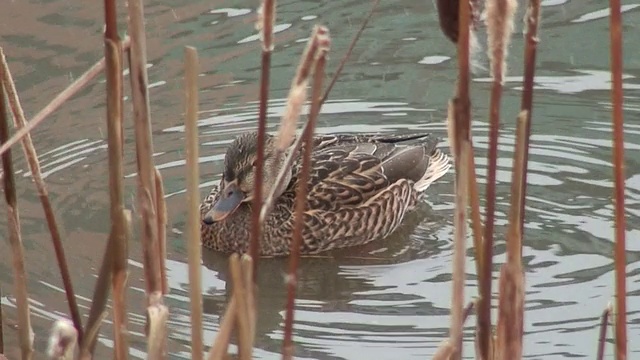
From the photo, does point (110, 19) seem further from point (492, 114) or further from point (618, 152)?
point (618, 152)

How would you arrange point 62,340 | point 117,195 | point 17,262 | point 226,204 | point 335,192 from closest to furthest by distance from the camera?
point 62,340 → point 117,195 → point 17,262 → point 226,204 → point 335,192

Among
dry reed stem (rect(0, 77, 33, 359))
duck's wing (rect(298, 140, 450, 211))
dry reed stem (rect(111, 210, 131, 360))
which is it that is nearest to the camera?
dry reed stem (rect(111, 210, 131, 360))

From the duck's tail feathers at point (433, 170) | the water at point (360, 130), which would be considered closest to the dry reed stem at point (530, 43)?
the water at point (360, 130)

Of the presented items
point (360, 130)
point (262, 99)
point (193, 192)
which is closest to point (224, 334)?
point (193, 192)

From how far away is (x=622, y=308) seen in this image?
8.55 ft

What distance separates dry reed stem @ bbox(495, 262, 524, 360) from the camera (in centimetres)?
252

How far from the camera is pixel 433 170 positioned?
685cm

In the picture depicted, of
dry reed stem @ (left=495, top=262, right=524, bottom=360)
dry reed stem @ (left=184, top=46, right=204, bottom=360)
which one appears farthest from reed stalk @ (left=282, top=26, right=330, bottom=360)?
Answer: dry reed stem @ (left=495, top=262, right=524, bottom=360)

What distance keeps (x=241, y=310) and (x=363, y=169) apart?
4120 mm

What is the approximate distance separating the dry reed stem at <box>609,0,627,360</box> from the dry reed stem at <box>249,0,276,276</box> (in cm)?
59

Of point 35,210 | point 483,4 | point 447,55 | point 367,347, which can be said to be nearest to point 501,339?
point 483,4

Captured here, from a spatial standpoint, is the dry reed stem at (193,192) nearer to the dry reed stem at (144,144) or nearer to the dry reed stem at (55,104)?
the dry reed stem at (144,144)

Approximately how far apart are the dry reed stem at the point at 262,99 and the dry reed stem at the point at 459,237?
1.14ft

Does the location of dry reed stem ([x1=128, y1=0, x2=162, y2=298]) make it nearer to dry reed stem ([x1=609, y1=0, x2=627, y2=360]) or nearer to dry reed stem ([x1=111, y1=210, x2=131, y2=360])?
dry reed stem ([x1=111, y1=210, x2=131, y2=360])
